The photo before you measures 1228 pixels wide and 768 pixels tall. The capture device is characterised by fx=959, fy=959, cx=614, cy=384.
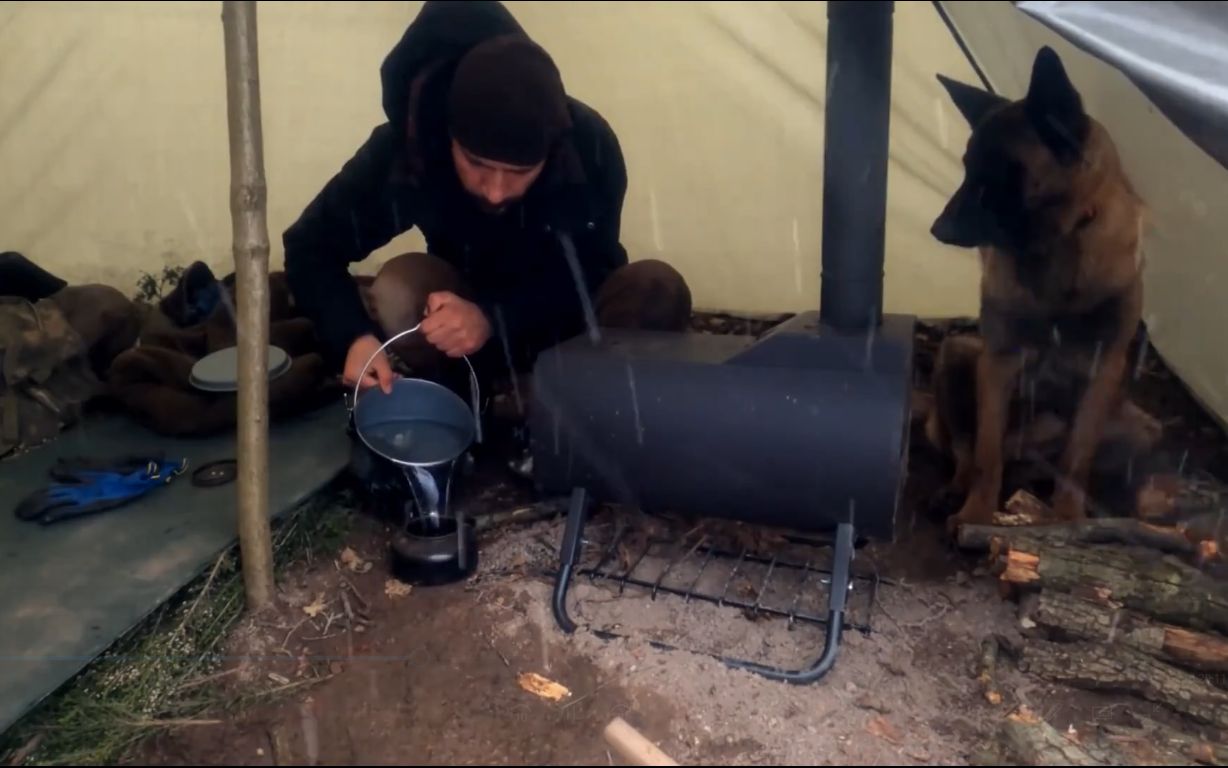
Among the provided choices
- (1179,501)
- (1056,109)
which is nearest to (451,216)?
(1056,109)

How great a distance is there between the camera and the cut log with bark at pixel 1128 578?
173 cm

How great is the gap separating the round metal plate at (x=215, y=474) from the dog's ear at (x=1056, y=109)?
1.90 meters

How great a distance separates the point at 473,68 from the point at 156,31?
4.45ft

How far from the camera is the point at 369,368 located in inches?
77.9

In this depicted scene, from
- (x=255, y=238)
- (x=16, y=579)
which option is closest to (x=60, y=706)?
(x=16, y=579)

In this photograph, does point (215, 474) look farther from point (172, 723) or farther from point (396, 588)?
point (172, 723)

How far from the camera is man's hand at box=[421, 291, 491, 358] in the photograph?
197 cm

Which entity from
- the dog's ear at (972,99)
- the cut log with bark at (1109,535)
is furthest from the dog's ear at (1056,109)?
the cut log with bark at (1109,535)

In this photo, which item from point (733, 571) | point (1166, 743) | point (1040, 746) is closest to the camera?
point (1040, 746)

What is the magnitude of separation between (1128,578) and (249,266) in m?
1.68

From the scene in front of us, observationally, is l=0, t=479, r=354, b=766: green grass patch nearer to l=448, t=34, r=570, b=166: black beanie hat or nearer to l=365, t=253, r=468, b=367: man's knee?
l=365, t=253, r=468, b=367: man's knee

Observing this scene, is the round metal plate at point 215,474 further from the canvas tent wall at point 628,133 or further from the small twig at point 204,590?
the canvas tent wall at point 628,133

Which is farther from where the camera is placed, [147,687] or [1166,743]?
[147,687]

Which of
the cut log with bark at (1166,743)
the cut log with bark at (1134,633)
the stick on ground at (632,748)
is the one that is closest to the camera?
the stick on ground at (632,748)
